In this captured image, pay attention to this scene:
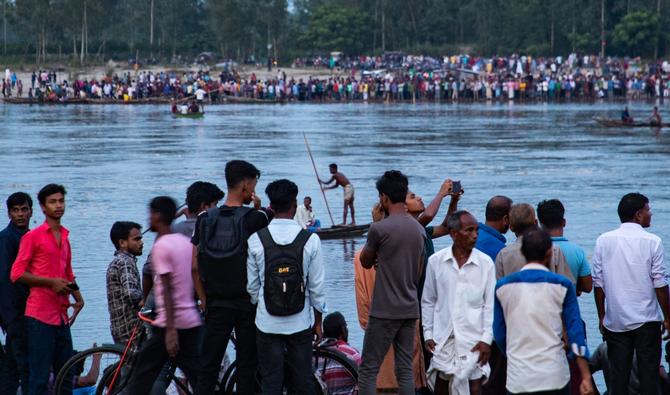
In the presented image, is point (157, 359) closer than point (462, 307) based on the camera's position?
No

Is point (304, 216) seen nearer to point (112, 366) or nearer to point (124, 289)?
point (124, 289)

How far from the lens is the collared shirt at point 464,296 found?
257 inches

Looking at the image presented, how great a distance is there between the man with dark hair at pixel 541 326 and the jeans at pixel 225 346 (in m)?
1.49

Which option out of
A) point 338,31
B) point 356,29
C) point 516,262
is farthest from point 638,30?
point 516,262

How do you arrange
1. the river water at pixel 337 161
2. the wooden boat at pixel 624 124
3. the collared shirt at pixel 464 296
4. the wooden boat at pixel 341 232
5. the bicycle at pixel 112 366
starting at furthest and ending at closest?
the wooden boat at pixel 624 124 → the river water at pixel 337 161 → the wooden boat at pixel 341 232 → the bicycle at pixel 112 366 → the collared shirt at pixel 464 296

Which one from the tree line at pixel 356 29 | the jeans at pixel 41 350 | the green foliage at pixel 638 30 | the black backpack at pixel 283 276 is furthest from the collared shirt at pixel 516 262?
the tree line at pixel 356 29

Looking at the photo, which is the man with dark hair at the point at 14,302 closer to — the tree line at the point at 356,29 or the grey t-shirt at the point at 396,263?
the grey t-shirt at the point at 396,263

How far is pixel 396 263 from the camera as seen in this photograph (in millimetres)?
6816

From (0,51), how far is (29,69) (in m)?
7.16

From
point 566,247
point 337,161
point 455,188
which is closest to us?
point 566,247

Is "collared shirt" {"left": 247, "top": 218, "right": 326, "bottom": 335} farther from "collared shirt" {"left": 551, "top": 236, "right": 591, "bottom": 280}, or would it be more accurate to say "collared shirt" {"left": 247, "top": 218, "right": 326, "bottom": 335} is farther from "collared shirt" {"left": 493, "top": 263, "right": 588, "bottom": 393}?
"collared shirt" {"left": 551, "top": 236, "right": 591, "bottom": 280}

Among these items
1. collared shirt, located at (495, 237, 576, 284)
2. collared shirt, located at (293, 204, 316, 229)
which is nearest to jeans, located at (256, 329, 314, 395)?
collared shirt, located at (495, 237, 576, 284)

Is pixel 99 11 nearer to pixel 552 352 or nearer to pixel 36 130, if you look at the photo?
pixel 36 130

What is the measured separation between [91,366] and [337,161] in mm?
27043
